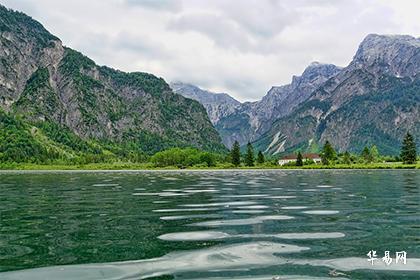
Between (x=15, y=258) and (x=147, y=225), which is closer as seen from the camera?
(x=15, y=258)

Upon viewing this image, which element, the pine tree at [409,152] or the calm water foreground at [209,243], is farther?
the pine tree at [409,152]

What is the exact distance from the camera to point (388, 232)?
15719 mm

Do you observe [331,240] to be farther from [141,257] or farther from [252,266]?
[141,257]

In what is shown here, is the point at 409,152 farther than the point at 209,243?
Yes

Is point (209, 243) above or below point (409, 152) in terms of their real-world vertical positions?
below

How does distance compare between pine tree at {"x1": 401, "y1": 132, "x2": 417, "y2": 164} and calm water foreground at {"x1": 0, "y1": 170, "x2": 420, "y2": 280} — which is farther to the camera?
pine tree at {"x1": 401, "y1": 132, "x2": 417, "y2": 164}

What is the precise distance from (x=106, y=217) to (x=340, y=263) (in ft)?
42.7

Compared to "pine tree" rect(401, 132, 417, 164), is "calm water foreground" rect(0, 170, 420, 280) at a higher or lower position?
lower

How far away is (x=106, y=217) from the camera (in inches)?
835

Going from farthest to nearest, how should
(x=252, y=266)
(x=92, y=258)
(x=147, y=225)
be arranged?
1. (x=147, y=225)
2. (x=92, y=258)
3. (x=252, y=266)

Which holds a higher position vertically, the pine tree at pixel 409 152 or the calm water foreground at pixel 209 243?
the pine tree at pixel 409 152

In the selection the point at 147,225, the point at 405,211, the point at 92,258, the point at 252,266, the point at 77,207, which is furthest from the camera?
the point at 77,207

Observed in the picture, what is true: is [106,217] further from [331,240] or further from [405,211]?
[405,211]

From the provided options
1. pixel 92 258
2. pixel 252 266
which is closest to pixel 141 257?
pixel 92 258
